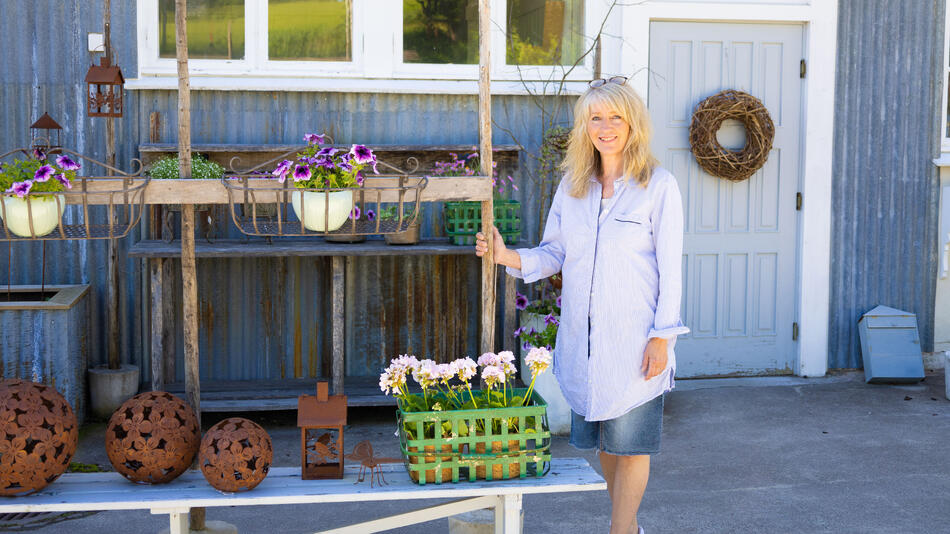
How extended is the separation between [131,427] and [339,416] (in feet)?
2.01

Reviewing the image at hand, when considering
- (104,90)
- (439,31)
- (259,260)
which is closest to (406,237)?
(259,260)

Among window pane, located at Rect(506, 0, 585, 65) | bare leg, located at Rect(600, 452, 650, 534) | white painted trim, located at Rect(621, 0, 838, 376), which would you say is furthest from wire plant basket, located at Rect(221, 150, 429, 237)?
white painted trim, located at Rect(621, 0, 838, 376)

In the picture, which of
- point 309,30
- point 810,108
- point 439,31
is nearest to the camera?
point 309,30

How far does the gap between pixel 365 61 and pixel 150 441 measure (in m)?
3.46

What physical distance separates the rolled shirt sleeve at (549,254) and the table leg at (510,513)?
0.76 meters

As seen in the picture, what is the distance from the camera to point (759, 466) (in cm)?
497

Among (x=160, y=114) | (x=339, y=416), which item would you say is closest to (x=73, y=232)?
(x=339, y=416)

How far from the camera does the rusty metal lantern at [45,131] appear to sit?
17.5ft

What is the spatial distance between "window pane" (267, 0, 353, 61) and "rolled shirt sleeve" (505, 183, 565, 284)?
2.91 meters

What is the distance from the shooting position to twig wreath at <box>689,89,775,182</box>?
20.4 feet

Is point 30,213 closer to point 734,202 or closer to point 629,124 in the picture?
point 629,124

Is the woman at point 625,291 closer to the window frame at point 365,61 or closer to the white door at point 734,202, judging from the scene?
the window frame at point 365,61

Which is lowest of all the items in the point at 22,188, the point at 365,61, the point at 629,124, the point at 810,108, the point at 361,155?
the point at 22,188

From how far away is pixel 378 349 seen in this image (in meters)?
6.18
